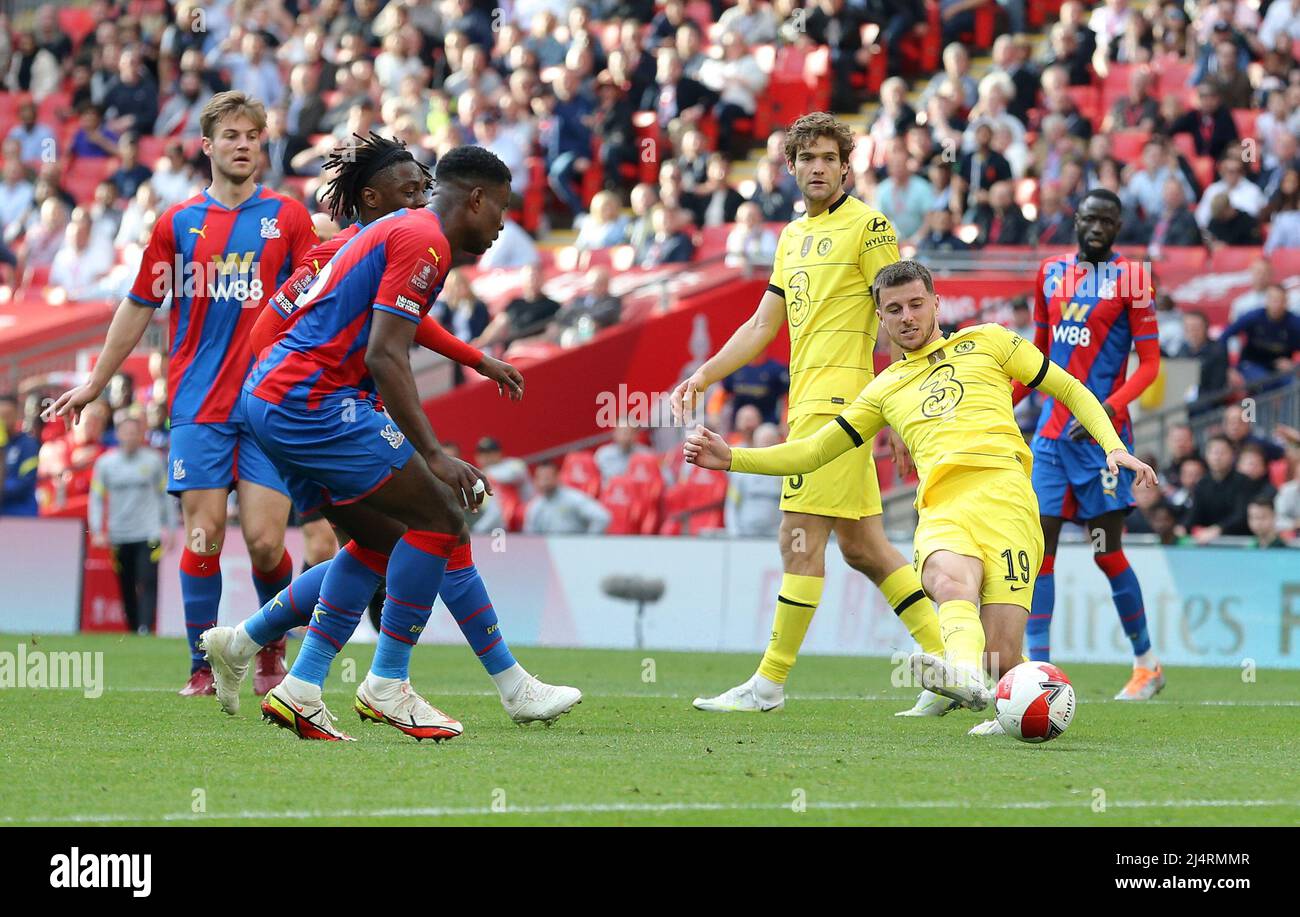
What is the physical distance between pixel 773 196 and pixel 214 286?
1131 centimetres

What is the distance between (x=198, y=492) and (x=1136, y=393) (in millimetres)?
4399

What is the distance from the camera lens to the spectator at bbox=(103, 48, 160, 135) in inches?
967

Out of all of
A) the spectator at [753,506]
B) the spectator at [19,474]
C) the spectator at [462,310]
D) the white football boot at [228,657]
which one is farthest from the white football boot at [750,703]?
the spectator at [19,474]

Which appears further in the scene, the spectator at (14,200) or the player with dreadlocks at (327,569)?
the spectator at (14,200)

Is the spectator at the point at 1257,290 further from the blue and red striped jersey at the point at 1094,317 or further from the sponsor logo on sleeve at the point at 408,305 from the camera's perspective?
the sponsor logo on sleeve at the point at 408,305

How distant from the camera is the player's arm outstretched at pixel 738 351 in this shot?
769cm

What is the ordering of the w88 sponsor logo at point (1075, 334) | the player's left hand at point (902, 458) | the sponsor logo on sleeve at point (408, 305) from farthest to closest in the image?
the w88 sponsor logo at point (1075, 334) < the player's left hand at point (902, 458) < the sponsor logo on sleeve at point (408, 305)

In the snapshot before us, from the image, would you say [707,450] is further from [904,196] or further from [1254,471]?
[904,196]

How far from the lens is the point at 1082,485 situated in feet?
31.7

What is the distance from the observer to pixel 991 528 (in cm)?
726

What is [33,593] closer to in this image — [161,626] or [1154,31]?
[161,626]

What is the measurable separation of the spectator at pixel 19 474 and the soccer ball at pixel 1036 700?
12605 millimetres

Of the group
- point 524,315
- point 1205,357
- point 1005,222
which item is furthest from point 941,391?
point 524,315
